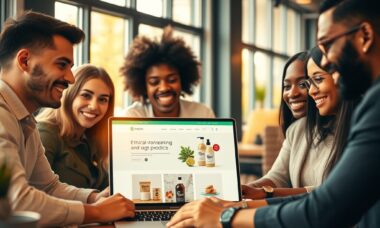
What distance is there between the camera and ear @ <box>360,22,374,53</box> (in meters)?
1.31

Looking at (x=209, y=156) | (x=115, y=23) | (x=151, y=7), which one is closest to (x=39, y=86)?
(x=209, y=156)

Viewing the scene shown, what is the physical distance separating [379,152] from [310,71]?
1168 millimetres

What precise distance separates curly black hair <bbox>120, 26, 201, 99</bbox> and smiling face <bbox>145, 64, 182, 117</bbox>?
0.06 metres

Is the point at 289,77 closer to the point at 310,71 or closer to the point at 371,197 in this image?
the point at 310,71

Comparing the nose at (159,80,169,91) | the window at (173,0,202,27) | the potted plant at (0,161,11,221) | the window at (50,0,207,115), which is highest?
the window at (173,0,202,27)

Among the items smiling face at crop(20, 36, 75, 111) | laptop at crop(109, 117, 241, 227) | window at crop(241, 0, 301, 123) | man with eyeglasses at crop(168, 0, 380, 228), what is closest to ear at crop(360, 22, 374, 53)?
man with eyeglasses at crop(168, 0, 380, 228)

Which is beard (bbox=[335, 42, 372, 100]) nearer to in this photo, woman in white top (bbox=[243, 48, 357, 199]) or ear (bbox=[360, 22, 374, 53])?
ear (bbox=[360, 22, 374, 53])

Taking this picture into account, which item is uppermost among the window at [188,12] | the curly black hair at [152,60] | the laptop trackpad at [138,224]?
the window at [188,12]

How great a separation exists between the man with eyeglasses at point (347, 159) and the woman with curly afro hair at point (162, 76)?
182 centimetres

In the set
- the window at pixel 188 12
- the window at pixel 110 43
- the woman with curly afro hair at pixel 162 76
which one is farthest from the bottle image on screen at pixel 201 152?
the window at pixel 188 12

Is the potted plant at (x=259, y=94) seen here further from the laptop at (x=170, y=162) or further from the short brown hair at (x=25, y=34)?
the short brown hair at (x=25, y=34)

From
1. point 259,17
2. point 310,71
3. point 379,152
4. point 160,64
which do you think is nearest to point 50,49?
point 310,71

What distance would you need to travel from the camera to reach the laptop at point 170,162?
6.30 feet

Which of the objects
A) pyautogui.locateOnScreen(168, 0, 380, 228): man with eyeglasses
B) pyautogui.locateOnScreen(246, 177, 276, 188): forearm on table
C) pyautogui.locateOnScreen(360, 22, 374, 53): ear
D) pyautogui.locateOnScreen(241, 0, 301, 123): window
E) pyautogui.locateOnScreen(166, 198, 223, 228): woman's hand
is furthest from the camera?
pyautogui.locateOnScreen(241, 0, 301, 123): window
